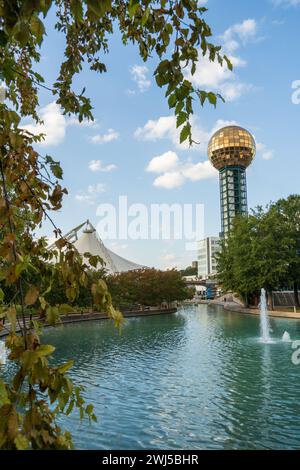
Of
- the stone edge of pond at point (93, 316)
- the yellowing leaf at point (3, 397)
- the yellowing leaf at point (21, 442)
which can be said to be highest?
the yellowing leaf at point (3, 397)

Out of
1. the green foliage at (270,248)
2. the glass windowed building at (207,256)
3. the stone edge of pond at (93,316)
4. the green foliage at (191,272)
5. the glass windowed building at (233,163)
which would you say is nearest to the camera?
the stone edge of pond at (93,316)

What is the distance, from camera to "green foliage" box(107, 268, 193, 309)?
162 ft

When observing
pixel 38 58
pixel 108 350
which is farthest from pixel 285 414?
pixel 108 350

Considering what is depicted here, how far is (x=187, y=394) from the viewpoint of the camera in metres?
11.7

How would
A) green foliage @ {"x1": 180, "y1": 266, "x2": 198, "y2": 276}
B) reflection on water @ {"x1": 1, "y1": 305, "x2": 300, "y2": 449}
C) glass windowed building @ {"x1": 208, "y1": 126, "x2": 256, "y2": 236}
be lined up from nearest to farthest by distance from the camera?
reflection on water @ {"x1": 1, "y1": 305, "x2": 300, "y2": 449}, glass windowed building @ {"x1": 208, "y1": 126, "x2": 256, "y2": 236}, green foliage @ {"x1": 180, "y1": 266, "x2": 198, "y2": 276}

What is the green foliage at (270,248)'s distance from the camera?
42031 millimetres

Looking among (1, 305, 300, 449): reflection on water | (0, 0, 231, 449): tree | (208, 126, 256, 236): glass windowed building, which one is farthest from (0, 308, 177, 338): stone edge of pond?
(208, 126, 256, 236): glass windowed building

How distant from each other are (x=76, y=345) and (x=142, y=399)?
38.8 feet

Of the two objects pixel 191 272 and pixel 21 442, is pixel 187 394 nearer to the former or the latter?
pixel 21 442

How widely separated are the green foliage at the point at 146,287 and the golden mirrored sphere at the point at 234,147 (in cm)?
5648

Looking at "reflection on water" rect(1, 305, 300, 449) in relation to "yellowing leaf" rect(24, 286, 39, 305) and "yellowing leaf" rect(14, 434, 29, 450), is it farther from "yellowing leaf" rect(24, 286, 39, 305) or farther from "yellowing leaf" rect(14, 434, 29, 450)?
"yellowing leaf" rect(24, 286, 39, 305)

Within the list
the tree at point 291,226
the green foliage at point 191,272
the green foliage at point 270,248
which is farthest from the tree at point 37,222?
the green foliage at point 191,272

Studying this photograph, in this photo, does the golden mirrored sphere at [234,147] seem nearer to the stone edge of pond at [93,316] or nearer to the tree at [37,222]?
the stone edge of pond at [93,316]

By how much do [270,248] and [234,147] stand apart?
64406 millimetres
